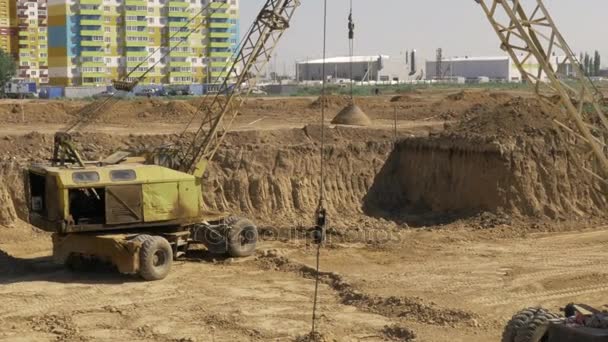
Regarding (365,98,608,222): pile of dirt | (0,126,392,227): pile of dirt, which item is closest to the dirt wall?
(365,98,608,222): pile of dirt

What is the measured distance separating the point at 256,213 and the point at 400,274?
A: 887 cm

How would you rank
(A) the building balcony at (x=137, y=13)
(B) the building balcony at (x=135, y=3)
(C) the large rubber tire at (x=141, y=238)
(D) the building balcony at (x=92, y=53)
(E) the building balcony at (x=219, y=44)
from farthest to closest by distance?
(E) the building balcony at (x=219, y=44), (A) the building balcony at (x=137, y=13), (B) the building balcony at (x=135, y=3), (D) the building balcony at (x=92, y=53), (C) the large rubber tire at (x=141, y=238)

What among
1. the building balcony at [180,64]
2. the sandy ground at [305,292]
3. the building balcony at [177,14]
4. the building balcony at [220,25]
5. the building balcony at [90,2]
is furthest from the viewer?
the building balcony at [220,25]

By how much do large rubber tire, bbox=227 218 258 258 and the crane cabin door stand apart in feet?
9.46

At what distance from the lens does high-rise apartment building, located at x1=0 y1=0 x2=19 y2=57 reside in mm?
91875

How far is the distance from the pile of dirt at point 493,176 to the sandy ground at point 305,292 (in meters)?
3.27

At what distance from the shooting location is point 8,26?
9388 centimetres

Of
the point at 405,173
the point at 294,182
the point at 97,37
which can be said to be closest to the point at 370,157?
the point at 405,173

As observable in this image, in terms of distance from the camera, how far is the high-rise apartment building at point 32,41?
3920 inches

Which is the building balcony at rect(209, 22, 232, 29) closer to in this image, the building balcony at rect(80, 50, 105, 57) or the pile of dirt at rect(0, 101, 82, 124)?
the building balcony at rect(80, 50, 105, 57)

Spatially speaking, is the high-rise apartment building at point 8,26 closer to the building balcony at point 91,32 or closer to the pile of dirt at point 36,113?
the building balcony at point 91,32

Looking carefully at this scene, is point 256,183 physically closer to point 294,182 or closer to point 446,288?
point 294,182

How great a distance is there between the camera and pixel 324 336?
15.0 metres

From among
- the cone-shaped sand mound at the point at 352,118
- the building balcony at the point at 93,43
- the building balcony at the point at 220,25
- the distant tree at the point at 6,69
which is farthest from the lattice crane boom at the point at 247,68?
the building balcony at the point at 220,25
